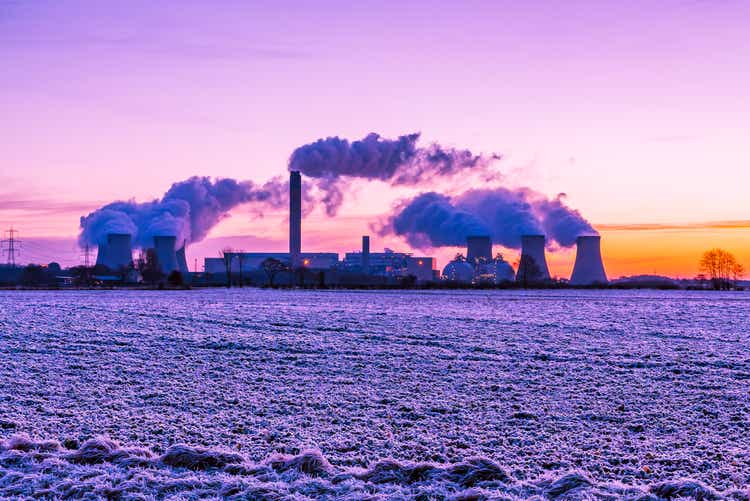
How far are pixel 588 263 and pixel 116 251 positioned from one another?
2558 inches

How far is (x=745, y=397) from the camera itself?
9.77 m

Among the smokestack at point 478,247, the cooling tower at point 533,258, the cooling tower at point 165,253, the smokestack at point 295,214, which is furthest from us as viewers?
the cooling tower at point 165,253

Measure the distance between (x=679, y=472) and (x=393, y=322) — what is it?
17.0 meters

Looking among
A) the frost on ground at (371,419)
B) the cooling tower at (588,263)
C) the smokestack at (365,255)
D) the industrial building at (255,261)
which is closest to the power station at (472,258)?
the cooling tower at (588,263)

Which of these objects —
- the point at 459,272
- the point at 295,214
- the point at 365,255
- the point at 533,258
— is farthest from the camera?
the point at 365,255

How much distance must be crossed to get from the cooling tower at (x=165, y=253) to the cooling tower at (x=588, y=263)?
5495cm

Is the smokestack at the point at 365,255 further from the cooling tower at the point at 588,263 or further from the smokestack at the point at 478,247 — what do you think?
the cooling tower at the point at 588,263

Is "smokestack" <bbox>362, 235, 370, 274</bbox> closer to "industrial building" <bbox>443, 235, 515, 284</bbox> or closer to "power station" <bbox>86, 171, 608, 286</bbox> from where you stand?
"power station" <bbox>86, 171, 608, 286</bbox>

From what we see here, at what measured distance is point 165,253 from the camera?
103 metres

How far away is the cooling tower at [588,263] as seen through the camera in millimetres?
95625

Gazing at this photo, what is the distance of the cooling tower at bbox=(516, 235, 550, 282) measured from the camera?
9812 cm

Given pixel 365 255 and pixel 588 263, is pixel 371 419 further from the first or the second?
pixel 365 255

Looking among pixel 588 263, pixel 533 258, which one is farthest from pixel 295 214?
pixel 588 263

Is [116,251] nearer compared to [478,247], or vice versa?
[478,247]
